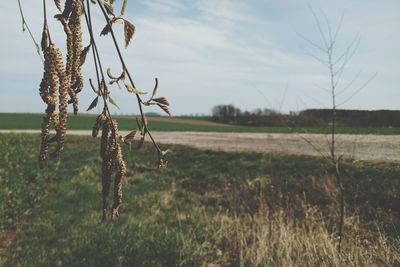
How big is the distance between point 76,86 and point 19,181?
34.7 feet

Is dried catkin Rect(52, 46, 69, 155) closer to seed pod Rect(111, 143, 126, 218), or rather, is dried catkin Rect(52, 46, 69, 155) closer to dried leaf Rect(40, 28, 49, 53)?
dried leaf Rect(40, 28, 49, 53)

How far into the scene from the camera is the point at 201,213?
9047 mm

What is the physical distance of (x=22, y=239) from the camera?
756cm

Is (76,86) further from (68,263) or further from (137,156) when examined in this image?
(137,156)

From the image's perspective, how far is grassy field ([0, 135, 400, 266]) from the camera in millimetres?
6066

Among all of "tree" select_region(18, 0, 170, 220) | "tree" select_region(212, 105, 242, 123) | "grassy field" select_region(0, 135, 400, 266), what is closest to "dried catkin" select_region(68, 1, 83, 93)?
"tree" select_region(18, 0, 170, 220)

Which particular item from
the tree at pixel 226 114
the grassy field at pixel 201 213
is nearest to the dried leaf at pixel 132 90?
the grassy field at pixel 201 213

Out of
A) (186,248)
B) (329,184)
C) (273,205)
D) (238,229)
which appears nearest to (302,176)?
(329,184)

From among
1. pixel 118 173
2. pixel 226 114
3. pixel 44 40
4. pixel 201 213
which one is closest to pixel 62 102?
pixel 44 40

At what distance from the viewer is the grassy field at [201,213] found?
6.07 m

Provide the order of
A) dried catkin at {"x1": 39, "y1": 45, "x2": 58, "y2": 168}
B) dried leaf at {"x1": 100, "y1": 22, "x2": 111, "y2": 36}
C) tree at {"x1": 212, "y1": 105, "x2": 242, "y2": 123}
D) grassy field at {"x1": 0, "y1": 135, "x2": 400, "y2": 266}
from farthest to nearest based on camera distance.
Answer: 1. tree at {"x1": 212, "y1": 105, "x2": 242, "y2": 123}
2. grassy field at {"x1": 0, "y1": 135, "x2": 400, "y2": 266}
3. dried leaf at {"x1": 100, "y1": 22, "x2": 111, "y2": 36}
4. dried catkin at {"x1": 39, "y1": 45, "x2": 58, "y2": 168}

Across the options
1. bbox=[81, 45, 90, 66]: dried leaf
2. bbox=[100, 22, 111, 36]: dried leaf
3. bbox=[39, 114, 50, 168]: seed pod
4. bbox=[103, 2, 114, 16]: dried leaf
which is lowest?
bbox=[39, 114, 50, 168]: seed pod

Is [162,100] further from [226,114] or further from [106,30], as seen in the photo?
[226,114]

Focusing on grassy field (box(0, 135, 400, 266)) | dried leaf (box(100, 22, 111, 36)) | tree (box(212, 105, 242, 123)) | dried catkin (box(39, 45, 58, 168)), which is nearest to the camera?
dried catkin (box(39, 45, 58, 168))
